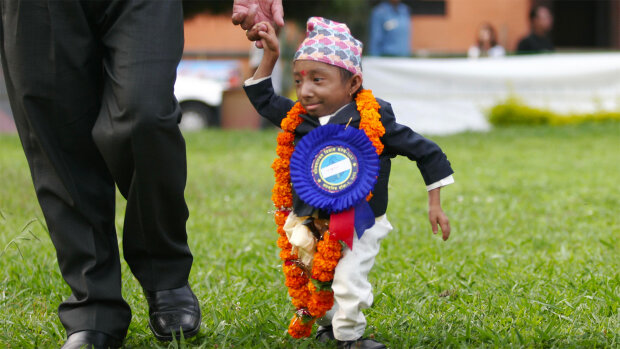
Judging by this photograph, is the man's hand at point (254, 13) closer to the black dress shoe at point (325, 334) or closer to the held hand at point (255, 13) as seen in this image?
the held hand at point (255, 13)

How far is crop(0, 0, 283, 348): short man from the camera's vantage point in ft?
8.00

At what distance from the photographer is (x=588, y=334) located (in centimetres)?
281

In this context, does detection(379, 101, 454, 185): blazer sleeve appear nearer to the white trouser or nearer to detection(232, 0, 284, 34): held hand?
the white trouser

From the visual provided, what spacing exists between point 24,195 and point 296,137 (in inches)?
175

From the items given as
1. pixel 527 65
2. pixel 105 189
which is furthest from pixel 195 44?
pixel 105 189

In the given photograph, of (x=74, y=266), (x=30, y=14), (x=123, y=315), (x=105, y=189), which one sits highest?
(x=30, y=14)

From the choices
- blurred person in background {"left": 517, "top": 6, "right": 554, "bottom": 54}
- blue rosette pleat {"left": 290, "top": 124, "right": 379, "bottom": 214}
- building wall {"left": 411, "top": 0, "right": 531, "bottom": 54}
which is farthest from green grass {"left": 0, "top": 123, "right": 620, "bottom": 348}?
building wall {"left": 411, "top": 0, "right": 531, "bottom": 54}

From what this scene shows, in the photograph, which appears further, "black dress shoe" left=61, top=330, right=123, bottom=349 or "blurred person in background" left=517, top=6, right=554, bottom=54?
"blurred person in background" left=517, top=6, right=554, bottom=54

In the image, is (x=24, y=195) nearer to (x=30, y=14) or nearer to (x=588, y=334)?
(x=30, y=14)

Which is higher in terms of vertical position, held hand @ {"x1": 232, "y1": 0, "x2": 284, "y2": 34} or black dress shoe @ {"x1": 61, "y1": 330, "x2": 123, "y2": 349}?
held hand @ {"x1": 232, "y1": 0, "x2": 284, "y2": 34}

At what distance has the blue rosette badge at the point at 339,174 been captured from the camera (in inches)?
99.6

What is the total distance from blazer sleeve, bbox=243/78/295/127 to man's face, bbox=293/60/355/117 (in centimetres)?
14

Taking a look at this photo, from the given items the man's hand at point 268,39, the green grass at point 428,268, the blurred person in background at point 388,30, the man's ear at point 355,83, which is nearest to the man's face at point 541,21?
the blurred person in background at point 388,30

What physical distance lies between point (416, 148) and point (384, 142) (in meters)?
0.11
